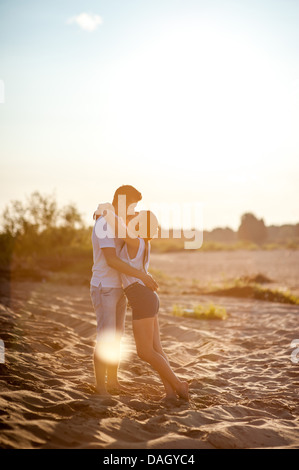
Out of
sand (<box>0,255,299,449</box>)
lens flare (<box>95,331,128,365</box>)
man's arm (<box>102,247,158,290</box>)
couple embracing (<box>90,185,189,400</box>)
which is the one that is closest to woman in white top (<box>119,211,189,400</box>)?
couple embracing (<box>90,185,189,400</box>)

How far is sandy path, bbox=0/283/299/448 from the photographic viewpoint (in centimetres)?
373

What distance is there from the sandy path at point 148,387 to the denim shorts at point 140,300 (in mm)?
865

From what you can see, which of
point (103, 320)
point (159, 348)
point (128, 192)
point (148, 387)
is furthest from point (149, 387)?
point (128, 192)

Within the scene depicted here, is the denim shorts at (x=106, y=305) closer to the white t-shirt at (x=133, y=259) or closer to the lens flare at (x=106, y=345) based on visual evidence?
the lens flare at (x=106, y=345)

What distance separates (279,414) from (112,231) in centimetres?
247

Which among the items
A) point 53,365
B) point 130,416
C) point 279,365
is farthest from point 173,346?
point 130,416

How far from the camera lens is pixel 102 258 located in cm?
469

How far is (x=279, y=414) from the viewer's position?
477 centimetres

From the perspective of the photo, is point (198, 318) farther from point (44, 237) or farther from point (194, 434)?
point (44, 237)

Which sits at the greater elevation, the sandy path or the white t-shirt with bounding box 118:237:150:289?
the white t-shirt with bounding box 118:237:150:289

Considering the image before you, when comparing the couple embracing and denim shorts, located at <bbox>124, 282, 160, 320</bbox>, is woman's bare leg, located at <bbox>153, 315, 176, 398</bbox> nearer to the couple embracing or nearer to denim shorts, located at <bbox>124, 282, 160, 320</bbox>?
the couple embracing

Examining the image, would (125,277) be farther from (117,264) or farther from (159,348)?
(159,348)

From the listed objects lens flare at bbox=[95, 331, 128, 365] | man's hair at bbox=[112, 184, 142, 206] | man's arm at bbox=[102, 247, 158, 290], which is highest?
man's hair at bbox=[112, 184, 142, 206]

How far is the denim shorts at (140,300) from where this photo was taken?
4.64 meters
